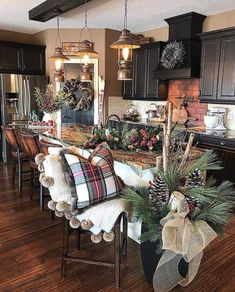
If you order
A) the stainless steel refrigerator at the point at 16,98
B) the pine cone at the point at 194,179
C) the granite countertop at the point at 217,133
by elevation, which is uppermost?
the stainless steel refrigerator at the point at 16,98

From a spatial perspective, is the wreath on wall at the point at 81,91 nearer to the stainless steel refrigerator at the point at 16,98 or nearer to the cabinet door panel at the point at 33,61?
the stainless steel refrigerator at the point at 16,98

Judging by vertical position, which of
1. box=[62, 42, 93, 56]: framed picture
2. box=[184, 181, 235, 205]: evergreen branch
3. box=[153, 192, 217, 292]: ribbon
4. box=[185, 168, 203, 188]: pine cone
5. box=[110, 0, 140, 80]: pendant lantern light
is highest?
box=[62, 42, 93, 56]: framed picture

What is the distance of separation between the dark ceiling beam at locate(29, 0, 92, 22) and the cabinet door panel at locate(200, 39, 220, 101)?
78.2 inches

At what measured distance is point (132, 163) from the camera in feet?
6.97

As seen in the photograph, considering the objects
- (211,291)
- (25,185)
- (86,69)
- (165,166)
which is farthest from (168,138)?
(25,185)

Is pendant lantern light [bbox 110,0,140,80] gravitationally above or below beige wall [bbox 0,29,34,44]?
below

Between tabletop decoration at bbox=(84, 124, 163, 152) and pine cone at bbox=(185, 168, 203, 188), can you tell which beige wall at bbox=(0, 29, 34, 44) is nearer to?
tabletop decoration at bbox=(84, 124, 163, 152)

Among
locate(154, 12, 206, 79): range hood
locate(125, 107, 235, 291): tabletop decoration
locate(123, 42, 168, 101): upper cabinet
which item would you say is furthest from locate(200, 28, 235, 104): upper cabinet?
locate(125, 107, 235, 291): tabletop decoration

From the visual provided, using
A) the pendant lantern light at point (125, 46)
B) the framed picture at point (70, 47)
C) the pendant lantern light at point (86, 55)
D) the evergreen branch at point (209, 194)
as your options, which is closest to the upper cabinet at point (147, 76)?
the framed picture at point (70, 47)

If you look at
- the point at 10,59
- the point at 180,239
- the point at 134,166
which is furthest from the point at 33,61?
the point at 180,239

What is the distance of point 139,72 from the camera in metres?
5.45

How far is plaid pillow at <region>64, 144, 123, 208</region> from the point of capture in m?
1.81

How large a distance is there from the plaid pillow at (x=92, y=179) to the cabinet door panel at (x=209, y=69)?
113 inches

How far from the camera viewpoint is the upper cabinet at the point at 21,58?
18.1ft
